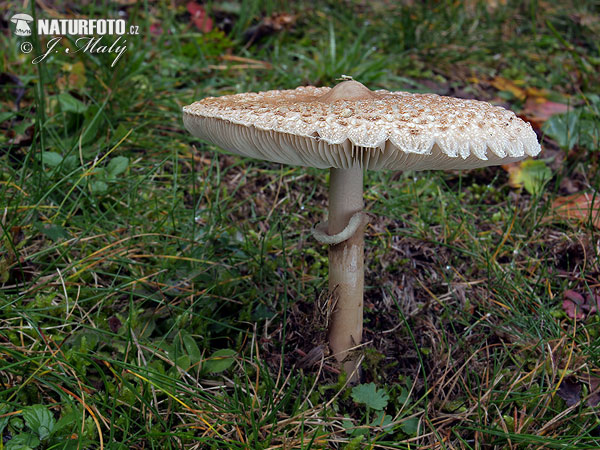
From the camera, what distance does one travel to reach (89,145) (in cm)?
378

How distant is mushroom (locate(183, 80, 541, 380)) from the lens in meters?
1.74

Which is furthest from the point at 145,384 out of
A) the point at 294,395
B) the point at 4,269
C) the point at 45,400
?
the point at 4,269

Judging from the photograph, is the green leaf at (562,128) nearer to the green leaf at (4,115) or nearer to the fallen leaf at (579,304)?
the fallen leaf at (579,304)

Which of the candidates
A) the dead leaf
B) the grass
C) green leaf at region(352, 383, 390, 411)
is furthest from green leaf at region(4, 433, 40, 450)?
the dead leaf

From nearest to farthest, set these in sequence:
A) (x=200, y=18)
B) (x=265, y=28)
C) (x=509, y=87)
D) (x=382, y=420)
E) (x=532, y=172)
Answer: (x=382, y=420)
(x=532, y=172)
(x=509, y=87)
(x=265, y=28)
(x=200, y=18)

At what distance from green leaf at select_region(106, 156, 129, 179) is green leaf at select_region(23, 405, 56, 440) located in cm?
173

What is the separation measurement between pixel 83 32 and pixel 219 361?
11.9 ft

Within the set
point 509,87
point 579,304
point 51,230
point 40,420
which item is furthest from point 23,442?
point 509,87

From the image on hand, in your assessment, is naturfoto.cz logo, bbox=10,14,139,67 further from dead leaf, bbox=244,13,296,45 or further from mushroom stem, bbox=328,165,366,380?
mushroom stem, bbox=328,165,366,380

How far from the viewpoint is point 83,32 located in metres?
4.62

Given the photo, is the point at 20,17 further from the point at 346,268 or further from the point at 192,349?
the point at 346,268

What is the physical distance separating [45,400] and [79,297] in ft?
2.17

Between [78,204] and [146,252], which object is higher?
[78,204]

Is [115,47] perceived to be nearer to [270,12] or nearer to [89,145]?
[89,145]
